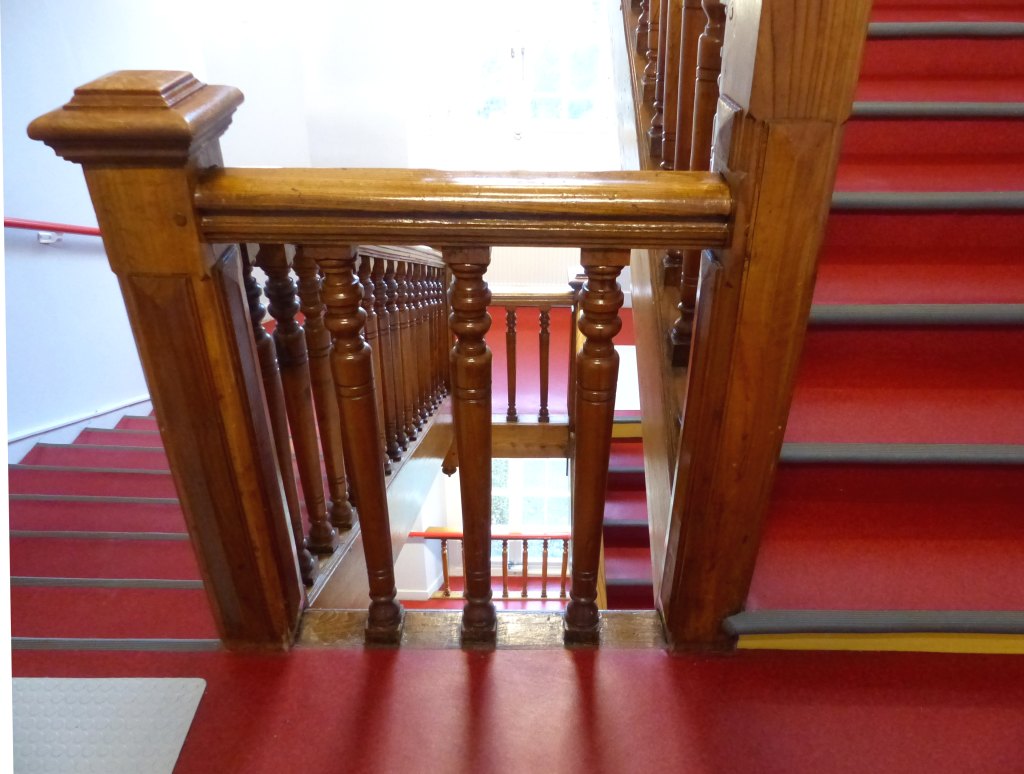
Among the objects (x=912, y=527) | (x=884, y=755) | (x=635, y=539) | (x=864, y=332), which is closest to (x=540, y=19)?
(x=635, y=539)

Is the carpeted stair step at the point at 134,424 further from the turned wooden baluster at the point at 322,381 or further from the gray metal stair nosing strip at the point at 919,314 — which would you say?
the gray metal stair nosing strip at the point at 919,314

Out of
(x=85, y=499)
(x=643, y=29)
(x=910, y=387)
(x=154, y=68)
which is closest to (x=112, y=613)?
(x=85, y=499)

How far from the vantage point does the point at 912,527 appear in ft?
3.35

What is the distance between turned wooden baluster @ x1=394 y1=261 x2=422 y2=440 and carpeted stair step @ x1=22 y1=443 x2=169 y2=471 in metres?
0.98

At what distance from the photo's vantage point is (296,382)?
3.57ft

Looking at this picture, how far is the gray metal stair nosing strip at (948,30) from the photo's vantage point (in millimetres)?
1494

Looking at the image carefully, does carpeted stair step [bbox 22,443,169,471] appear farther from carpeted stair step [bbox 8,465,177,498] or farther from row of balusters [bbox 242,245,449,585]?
row of balusters [bbox 242,245,449,585]

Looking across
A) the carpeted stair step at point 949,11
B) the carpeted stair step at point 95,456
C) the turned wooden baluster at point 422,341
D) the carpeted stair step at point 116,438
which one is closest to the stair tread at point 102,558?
the carpeted stair step at point 95,456

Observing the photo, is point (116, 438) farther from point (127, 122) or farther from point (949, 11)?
point (949, 11)

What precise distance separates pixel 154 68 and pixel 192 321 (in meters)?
2.91

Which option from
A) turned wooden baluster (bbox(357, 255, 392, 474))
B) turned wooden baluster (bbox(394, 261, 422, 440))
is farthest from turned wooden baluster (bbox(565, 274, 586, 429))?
turned wooden baluster (bbox(357, 255, 392, 474))

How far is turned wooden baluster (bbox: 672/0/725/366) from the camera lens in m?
0.96

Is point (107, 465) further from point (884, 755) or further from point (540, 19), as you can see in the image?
point (540, 19)

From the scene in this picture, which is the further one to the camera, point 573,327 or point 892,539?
point 573,327
